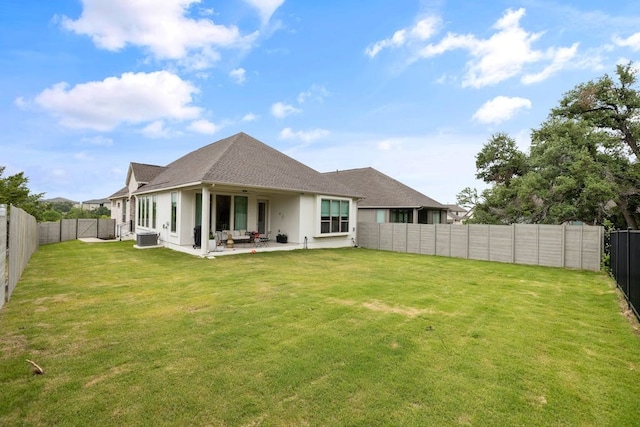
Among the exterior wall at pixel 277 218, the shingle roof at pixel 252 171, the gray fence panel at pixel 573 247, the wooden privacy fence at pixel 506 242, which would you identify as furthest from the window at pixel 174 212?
the gray fence panel at pixel 573 247

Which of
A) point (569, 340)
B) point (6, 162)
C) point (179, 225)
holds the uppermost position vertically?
point (6, 162)

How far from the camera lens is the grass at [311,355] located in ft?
8.72

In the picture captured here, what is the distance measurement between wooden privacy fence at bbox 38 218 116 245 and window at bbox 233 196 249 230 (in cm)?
1248

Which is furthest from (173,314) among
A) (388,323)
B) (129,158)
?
(129,158)

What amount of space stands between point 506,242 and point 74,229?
83.0ft

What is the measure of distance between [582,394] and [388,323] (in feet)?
7.92

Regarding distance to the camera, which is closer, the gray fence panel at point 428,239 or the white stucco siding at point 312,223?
the gray fence panel at point 428,239

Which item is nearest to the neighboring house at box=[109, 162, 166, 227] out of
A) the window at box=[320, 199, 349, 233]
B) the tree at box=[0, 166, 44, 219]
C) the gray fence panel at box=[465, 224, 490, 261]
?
the tree at box=[0, 166, 44, 219]

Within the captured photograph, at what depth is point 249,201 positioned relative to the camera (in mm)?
16250

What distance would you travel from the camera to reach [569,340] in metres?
4.50

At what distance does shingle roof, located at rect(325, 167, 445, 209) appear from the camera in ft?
75.2

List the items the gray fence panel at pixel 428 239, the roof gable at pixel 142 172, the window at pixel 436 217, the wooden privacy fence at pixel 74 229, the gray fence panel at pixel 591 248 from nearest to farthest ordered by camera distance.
Answer: 1. the gray fence panel at pixel 591 248
2. the gray fence panel at pixel 428 239
3. the wooden privacy fence at pixel 74 229
4. the roof gable at pixel 142 172
5. the window at pixel 436 217

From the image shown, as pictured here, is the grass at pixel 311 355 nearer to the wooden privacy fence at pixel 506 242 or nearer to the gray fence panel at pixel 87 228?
the wooden privacy fence at pixel 506 242

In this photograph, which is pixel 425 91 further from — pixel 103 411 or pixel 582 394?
pixel 103 411
